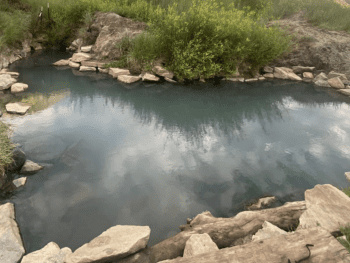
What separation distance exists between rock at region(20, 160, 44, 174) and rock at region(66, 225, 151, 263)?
8.23ft

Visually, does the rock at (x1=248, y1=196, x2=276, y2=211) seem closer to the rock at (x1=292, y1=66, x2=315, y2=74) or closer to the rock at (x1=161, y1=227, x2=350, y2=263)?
the rock at (x1=161, y1=227, x2=350, y2=263)

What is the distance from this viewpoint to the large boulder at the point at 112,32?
11531 mm

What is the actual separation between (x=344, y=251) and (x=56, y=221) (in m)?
3.89

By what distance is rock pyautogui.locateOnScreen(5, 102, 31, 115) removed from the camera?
6848mm

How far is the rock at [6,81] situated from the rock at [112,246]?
788 cm

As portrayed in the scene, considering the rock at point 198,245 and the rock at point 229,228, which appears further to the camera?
the rock at point 229,228

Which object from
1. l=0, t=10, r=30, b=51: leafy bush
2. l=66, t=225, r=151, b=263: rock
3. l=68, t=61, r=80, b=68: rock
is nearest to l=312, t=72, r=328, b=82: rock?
l=68, t=61, r=80, b=68: rock

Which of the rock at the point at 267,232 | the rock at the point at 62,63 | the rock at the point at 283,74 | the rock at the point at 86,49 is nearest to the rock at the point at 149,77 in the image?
the rock at the point at 86,49

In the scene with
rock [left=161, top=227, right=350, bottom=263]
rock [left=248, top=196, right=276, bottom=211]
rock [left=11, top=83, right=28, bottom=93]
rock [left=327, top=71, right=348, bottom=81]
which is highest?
rock [left=327, top=71, right=348, bottom=81]

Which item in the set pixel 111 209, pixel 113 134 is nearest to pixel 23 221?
pixel 111 209

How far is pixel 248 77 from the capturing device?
11.6 meters

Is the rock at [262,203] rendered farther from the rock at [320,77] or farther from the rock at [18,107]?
the rock at [320,77]

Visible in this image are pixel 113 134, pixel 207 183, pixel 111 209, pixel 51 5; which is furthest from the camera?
pixel 51 5

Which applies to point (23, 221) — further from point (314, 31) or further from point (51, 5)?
point (314, 31)
